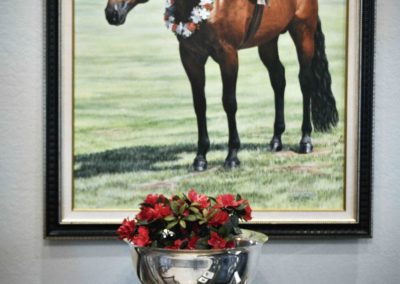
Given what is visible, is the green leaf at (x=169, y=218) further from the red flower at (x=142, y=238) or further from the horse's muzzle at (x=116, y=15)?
the horse's muzzle at (x=116, y=15)

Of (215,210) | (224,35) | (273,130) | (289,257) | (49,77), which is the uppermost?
(224,35)

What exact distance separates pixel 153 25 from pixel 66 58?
248mm

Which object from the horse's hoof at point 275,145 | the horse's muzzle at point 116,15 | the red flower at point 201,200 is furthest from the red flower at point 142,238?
the horse's muzzle at point 116,15

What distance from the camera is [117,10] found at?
170cm

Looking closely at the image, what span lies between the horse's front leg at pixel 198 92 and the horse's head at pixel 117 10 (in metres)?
0.17

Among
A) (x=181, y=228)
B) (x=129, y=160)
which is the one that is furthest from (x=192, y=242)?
(x=129, y=160)

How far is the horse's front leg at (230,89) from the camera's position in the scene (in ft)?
5.61

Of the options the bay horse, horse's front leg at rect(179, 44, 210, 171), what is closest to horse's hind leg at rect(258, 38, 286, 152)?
the bay horse

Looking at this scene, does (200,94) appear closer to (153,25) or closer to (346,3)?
(153,25)

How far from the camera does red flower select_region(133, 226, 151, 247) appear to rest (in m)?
1.33

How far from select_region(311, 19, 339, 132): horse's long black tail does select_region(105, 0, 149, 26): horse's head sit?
1.64 feet

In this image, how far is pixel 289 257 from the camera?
1.74 m

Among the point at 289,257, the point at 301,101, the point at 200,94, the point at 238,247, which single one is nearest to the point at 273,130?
the point at 301,101

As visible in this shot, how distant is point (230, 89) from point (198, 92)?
0.29ft
